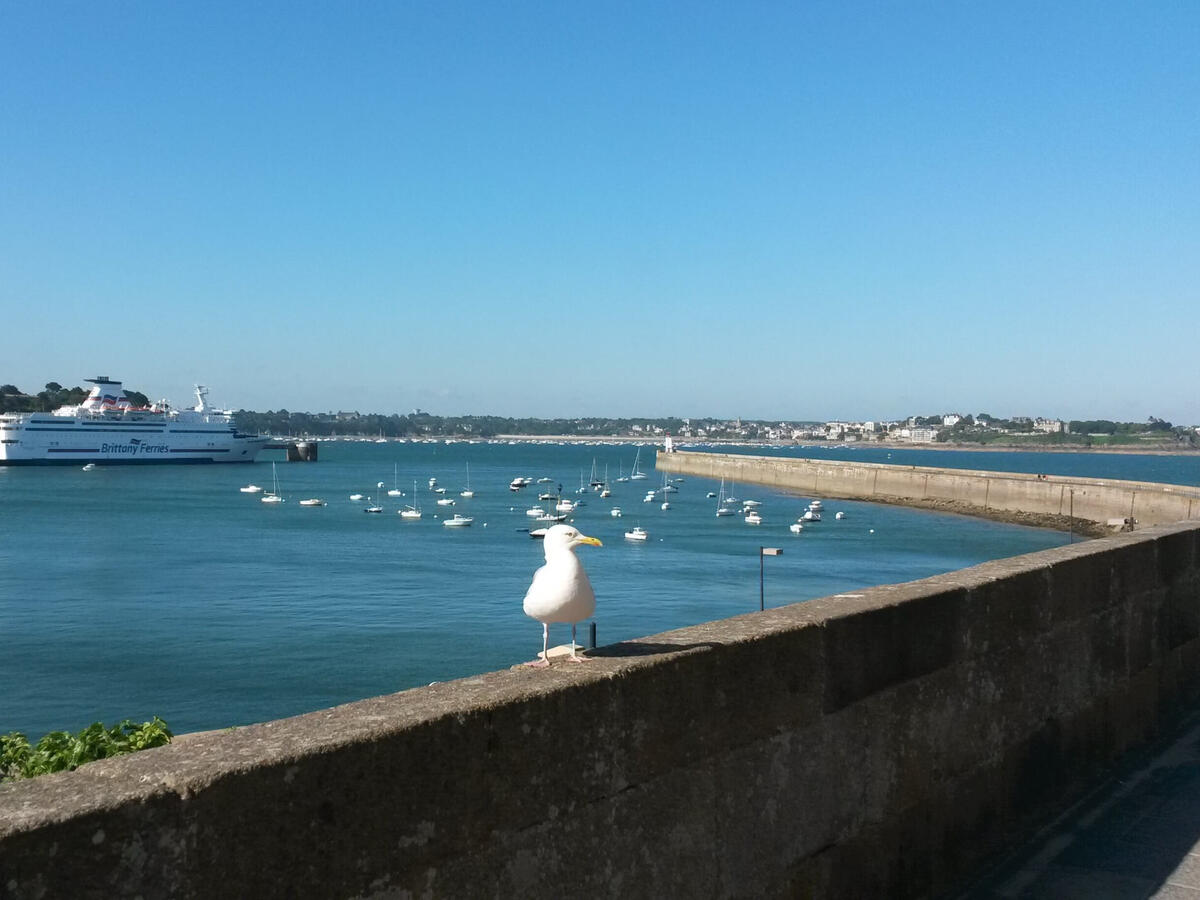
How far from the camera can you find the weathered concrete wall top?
2.14 m

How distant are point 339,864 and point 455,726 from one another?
39cm

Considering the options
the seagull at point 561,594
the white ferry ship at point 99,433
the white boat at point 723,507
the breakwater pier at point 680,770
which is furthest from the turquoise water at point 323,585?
the white ferry ship at point 99,433

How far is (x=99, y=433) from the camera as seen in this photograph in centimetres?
13675

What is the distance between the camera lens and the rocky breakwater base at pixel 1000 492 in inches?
2421

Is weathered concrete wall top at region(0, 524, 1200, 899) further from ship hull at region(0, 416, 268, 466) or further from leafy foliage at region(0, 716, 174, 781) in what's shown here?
ship hull at region(0, 416, 268, 466)

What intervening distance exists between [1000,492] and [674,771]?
81.6 meters

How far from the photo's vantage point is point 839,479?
343 feet

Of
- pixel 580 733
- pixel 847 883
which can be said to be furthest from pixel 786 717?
pixel 580 733

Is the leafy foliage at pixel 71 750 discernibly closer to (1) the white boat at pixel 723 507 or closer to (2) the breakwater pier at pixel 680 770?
(2) the breakwater pier at pixel 680 770

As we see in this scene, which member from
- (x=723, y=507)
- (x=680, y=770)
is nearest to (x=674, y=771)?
(x=680, y=770)

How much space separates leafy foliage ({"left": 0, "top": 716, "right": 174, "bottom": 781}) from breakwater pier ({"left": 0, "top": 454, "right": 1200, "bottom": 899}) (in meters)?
6.30

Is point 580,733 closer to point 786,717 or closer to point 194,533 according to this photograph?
point 786,717

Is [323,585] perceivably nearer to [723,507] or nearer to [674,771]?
[674,771]

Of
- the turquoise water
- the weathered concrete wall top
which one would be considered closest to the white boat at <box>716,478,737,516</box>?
the turquoise water
